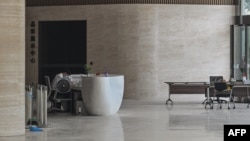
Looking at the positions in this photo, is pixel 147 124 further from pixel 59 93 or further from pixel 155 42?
pixel 155 42

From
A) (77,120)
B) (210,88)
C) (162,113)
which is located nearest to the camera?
(77,120)

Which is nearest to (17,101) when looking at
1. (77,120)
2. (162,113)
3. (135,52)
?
(77,120)

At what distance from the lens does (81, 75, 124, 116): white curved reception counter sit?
1619cm

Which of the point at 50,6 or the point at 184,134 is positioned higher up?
the point at 50,6

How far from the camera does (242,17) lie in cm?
2361

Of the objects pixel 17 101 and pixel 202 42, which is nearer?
pixel 17 101

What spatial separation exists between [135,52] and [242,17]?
4.50 m

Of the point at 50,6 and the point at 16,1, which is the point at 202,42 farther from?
the point at 16,1

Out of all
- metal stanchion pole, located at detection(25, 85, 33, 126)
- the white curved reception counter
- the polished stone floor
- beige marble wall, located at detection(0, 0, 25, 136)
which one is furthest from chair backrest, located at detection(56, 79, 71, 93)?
beige marble wall, located at detection(0, 0, 25, 136)

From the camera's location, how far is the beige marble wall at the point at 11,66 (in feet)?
40.1

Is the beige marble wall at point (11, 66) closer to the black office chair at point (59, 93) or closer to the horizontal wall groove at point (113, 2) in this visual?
the black office chair at point (59, 93)

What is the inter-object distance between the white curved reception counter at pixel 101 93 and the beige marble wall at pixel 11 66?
12.7 ft

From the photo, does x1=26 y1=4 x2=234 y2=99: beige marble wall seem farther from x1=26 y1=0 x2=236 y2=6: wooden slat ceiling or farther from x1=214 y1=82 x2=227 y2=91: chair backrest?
x1=214 y1=82 x2=227 y2=91: chair backrest

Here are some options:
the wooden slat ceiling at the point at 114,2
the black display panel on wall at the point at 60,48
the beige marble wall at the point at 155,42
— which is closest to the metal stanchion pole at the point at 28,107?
the beige marble wall at the point at 155,42
